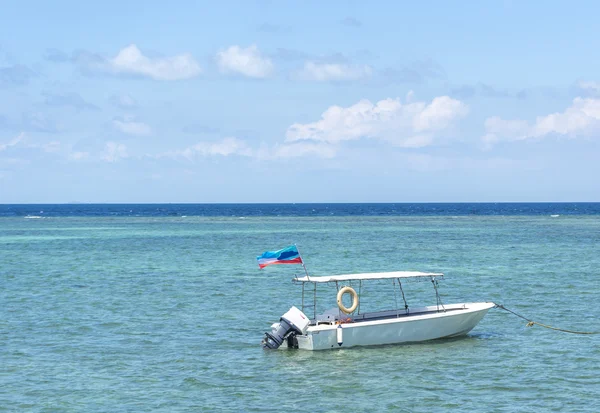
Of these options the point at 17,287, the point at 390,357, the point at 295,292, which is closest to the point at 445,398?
the point at 390,357

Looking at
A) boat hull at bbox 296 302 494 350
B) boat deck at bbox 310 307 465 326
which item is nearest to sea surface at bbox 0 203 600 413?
boat hull at bbox 296 302 494 350

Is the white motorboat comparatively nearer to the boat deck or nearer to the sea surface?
the boat deck

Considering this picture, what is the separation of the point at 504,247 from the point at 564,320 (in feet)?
139

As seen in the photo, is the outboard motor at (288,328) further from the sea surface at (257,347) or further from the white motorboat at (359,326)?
the sea surface at (257,347)

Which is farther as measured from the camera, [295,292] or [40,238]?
Answer: [40,238]

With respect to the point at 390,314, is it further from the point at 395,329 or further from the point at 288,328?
the point at 288,328

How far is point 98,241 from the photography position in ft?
309

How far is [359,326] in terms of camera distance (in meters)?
29.7

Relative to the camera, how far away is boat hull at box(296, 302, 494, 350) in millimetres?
29531

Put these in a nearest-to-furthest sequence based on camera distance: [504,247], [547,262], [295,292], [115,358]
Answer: [115,358]
[295,292]
[547,262]
[504,247]

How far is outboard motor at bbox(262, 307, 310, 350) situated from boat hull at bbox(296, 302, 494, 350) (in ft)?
0.97

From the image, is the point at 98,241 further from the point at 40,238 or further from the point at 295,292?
the point at 295,292

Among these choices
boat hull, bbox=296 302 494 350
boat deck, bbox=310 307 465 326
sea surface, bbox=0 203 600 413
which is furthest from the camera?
boat deck, bbox=310 307 465 326

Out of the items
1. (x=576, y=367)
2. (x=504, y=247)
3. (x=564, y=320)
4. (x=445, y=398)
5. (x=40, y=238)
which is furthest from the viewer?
(x=40, y=238)
